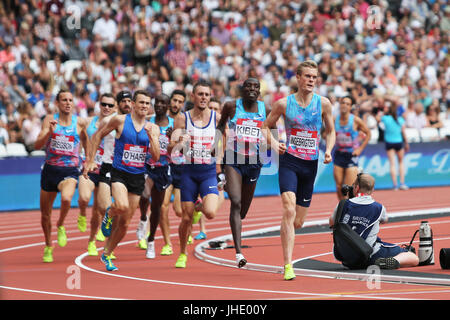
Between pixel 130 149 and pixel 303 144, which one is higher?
pixel 303 144

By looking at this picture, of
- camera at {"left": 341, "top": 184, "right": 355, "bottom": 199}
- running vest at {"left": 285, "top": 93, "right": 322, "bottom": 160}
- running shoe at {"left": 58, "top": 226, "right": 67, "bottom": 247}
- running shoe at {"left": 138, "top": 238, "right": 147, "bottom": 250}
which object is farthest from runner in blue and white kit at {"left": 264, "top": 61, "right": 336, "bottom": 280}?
running shoe at {"left": 58, "top": 226, "right": 67, "bottom": 247}

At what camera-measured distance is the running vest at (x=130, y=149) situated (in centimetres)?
1237

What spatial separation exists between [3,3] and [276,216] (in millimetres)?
10841

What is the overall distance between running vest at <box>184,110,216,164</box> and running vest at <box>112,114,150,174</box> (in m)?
0.63

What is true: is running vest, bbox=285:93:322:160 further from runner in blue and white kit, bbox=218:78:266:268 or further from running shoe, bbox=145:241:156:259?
running shoe, bbox=145:241:156:259

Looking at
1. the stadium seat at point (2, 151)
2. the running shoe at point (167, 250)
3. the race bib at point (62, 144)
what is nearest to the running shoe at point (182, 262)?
the running shoe at point (167, 250)

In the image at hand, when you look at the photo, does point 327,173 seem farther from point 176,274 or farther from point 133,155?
point 176,274

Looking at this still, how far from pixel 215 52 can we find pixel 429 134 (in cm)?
682

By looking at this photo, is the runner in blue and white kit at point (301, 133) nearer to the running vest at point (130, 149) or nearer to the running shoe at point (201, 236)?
the running vest at point (130, 149)

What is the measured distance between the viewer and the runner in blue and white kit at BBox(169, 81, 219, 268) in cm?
1229

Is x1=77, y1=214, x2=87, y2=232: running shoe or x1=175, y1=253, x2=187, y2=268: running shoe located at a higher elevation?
x1=175, y1=253, x2=187, y2=268: running shoe

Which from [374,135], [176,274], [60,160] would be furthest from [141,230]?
A: [374,135]

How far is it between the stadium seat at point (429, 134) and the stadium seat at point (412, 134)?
0.59 ft

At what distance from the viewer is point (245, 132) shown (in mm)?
12578
